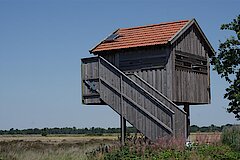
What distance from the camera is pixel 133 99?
2142 cm

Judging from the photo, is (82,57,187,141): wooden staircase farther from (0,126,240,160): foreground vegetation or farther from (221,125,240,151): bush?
(221,125,240,151): bush

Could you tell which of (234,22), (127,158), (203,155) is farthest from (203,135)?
(234,22)

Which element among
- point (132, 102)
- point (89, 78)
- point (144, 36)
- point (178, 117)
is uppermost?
point (144, 36)

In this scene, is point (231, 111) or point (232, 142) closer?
point (232, 142)

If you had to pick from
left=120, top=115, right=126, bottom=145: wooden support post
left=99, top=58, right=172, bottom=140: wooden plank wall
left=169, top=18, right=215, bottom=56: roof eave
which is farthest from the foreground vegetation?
left=169, top=18, right=215, bottom=56: roof eave

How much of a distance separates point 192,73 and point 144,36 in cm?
285

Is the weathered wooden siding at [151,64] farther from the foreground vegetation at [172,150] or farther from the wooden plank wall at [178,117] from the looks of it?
the foreground vegetation at [172,150]

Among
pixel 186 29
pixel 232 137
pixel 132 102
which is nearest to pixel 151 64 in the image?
pixel 132 102

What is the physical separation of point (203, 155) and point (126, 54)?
6.84m

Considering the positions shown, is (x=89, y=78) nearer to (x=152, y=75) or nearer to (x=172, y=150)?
(x=152, y=75)

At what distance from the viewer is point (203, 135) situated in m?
21.4

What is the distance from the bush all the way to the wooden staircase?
2.36 meters

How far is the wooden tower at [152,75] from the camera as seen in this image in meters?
20.8

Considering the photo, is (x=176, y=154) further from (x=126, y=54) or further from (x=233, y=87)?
(x=233, y=87)
